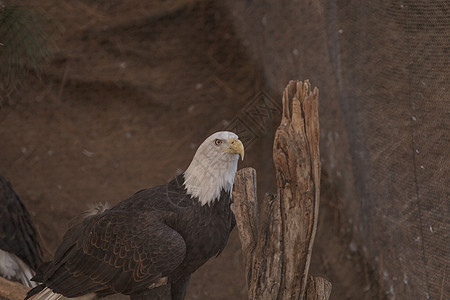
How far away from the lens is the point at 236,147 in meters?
1.89

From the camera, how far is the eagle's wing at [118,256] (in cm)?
188

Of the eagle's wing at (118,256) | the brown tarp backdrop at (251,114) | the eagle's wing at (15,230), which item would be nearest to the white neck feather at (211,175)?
the eagle's wing at (118,256)

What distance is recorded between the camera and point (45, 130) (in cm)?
332

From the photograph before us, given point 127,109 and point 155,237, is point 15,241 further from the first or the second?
point 155,237

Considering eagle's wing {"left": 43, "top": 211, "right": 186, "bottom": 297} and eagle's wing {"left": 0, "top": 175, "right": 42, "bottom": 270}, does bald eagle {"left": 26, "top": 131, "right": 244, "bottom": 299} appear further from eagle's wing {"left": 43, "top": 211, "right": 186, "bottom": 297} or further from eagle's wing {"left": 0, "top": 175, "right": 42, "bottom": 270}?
eagle's wing {"left": 0, "top": 175, "right": 42, "bottom": 270}

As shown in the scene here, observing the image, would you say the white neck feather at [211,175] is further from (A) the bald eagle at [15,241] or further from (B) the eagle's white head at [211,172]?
(A) the bald eagle at [15,241]

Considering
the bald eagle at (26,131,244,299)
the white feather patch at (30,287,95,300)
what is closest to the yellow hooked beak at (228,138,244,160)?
the bald eagle at (26,131,244,299)

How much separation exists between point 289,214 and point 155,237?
1.48 feet

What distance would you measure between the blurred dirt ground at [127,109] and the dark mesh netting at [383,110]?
0.28m

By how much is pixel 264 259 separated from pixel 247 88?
5.37 ft

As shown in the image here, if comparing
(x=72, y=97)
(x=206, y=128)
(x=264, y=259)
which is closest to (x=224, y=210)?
(x=264, y=259)

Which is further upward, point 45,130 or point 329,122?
point 45,130

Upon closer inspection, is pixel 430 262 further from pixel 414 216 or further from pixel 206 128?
pixel 206 128

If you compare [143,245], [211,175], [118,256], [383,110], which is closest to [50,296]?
[118,256]
